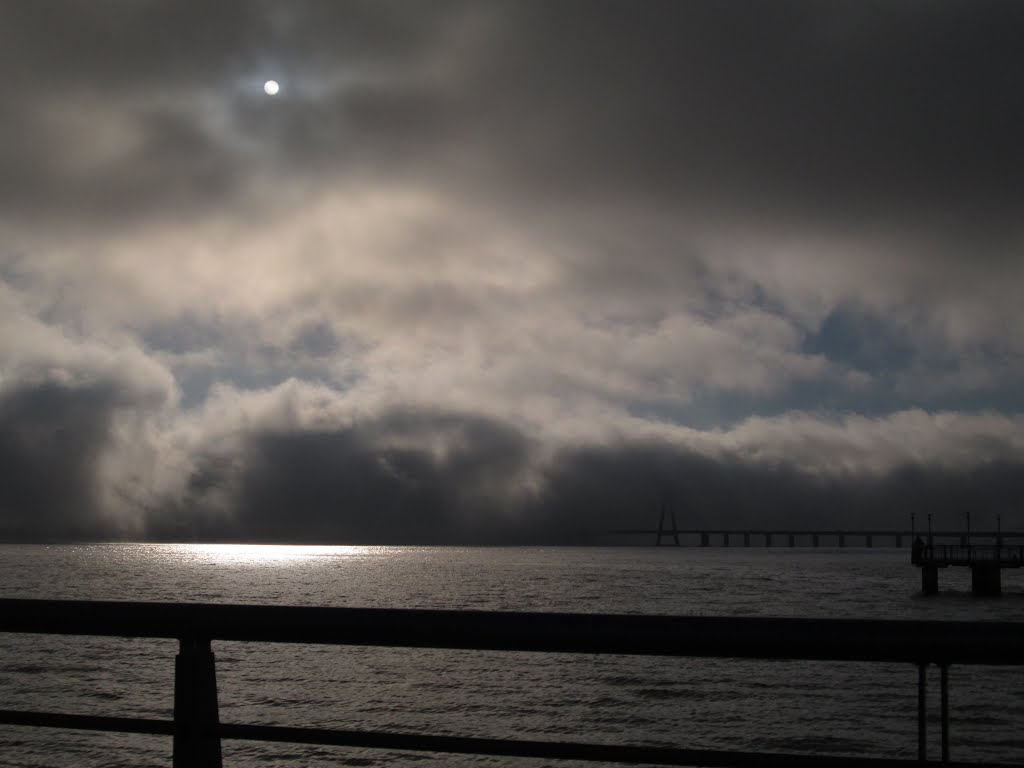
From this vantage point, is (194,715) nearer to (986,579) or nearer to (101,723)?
(101,723)

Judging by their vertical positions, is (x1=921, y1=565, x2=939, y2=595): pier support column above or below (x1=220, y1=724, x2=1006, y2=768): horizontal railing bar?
below

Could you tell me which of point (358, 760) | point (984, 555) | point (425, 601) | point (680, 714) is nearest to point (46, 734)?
point (358, 760)

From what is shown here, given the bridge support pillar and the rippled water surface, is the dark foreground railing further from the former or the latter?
the bridge support pillar

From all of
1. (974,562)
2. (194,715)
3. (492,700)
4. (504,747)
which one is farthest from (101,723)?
(974,562)

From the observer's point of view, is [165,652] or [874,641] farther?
[165,652]

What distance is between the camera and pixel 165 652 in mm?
44000

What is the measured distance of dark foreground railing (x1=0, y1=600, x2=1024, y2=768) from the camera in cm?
262

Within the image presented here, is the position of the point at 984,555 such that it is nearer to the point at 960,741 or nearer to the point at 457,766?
the point at 960,741

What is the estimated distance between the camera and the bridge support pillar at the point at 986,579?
93050 millimetres

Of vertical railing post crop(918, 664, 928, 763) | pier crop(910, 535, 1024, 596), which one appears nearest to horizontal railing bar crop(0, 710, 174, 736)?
vertical railing post crop(918, 664, 928, 763)

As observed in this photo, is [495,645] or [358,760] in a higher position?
[495,645]

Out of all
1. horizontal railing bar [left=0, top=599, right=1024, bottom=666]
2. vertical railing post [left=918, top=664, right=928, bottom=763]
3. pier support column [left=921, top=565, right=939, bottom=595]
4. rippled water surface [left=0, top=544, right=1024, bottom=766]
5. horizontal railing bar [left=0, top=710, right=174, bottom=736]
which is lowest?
pier support column [left=921, top=565, right=939, bottom=595]

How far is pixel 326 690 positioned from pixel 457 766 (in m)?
12.1

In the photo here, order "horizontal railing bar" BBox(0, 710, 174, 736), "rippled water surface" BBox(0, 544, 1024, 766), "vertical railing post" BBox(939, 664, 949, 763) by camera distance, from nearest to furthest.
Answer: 1. "vertical railing post" BBox(939, 664, 949, 763)
2. "horizontal railing bar" BBox(0, 710, 174, 736)
3. "rippled water surface" BBox(0, 544, 1024, 766)
